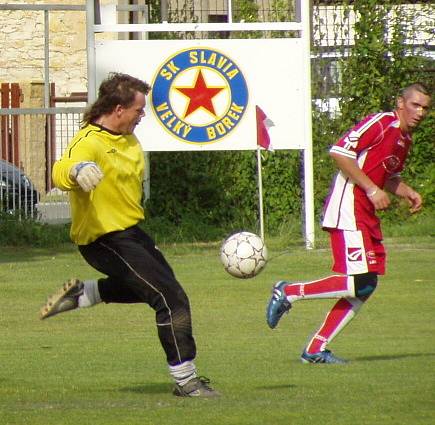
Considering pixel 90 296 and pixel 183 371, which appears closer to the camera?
pixel 183 371

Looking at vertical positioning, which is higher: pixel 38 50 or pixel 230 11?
pixel 38 50

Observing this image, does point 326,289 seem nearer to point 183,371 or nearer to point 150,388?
point 150,388

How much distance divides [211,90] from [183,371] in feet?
33.7

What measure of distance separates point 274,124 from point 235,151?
1.69 m

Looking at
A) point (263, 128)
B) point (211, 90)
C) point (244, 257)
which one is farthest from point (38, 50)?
point (244, 257)

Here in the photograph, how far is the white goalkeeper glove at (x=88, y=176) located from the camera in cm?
783

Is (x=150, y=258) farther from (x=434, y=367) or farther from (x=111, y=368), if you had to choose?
(x=434, y=367)

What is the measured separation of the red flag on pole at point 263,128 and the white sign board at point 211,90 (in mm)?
77

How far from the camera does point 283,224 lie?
20.0 m

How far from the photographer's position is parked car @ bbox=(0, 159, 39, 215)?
19250 mm

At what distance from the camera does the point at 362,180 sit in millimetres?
9664

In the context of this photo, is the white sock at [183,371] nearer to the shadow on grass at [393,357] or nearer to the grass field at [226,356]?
the grass field at [226,356]

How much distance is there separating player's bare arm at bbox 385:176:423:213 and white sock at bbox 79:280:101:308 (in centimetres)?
247

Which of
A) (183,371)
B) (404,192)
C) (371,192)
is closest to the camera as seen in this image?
(183,371)
